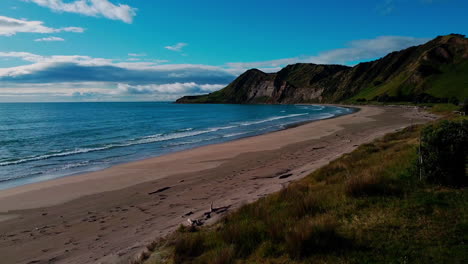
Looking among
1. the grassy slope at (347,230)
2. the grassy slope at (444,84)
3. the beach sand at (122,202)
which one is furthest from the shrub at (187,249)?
the grassy slope at (444,84)

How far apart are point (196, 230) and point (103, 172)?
12.5 metres

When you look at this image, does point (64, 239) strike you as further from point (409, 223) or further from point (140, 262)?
point (409, 223)

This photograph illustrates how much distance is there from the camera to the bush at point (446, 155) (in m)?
7.77

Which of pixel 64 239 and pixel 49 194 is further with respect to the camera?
pixel 49 194

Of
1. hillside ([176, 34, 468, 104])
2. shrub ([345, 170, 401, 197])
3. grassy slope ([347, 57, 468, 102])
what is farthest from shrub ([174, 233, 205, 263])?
grassy slope ([347, 57, 468, 102])

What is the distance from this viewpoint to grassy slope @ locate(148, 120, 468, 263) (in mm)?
4930

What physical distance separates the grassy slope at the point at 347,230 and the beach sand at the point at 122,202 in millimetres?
1772

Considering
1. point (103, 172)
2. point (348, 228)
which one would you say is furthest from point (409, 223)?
point (103, 172)

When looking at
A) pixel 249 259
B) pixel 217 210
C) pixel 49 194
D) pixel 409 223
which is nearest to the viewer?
pixel 249 259

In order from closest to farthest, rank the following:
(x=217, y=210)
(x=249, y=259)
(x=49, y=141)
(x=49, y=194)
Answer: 1. (x=249, y=259)
2. (x=217, y=210)
3. (x=49, y=194)
4. (x=49, y=141)

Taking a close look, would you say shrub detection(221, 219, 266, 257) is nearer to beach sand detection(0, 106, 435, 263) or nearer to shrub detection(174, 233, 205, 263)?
shrub detection(174, 233, 205, 263)

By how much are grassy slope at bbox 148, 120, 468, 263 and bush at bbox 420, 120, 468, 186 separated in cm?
45

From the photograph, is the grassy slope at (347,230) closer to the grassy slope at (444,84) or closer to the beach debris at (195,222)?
the beach debris at (195,222)

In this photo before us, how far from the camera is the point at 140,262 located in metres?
6.02
